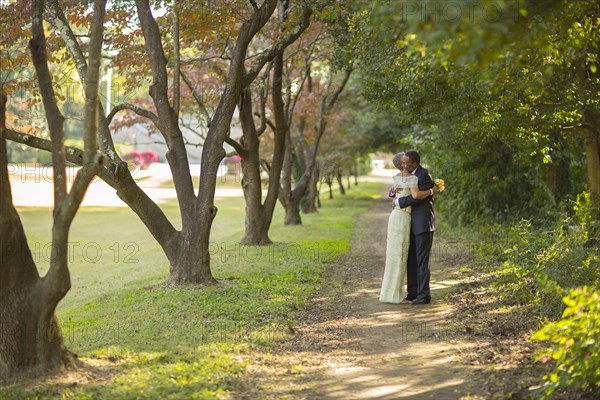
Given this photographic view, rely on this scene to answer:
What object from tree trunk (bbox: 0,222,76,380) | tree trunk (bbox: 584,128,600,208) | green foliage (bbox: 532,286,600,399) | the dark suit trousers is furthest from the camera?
tree trunk (bbox: 584,128,600,208)

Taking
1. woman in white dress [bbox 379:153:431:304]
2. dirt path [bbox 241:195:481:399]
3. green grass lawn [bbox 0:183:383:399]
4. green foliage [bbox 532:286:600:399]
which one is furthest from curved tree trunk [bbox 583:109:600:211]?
green foliage [bbox 532:286:600:399]

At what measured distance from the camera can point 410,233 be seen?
11.5m

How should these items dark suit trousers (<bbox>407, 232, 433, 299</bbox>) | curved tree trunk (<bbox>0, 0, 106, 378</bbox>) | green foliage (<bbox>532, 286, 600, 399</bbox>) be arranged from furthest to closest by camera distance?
dark suit trousers (<bbox>407, 232, 433, 299</bbox>) < curved tree trunk (<bbox>0, 0, 106, 378</bbox>) < green foliage (<bbox>532, 286, 600, 399</bbox>)

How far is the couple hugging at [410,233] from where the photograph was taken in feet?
36.8

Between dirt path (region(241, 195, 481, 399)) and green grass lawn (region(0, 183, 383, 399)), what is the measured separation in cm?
36

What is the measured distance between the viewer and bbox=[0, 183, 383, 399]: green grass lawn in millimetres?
7102

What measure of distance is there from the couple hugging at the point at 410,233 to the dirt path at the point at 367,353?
0.29 meters

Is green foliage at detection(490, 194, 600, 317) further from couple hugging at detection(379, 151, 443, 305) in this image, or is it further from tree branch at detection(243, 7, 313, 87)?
tree branch at detection(243, 7, 313, 87)

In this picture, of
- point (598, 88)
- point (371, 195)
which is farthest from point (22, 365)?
point (371, 195)

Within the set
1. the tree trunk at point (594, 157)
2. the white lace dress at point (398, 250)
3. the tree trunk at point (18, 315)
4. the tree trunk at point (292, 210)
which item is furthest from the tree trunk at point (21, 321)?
the tree trunk at point (292, 210)

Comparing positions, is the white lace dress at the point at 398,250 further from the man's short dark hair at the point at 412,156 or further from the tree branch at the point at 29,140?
the tree branch at the point at 29,140

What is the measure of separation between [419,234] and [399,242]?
31 centimetres

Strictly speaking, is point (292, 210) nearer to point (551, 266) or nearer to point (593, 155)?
point (593, 155)

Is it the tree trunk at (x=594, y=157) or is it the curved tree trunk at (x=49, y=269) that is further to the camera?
the tree trunk at (x=594, y=157)
